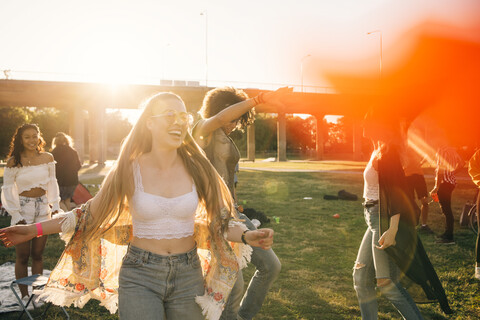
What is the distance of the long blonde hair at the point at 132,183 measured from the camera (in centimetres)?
287

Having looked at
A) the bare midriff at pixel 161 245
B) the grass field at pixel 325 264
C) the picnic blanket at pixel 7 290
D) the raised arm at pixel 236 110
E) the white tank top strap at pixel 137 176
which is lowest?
the grass field at pixel 325 264

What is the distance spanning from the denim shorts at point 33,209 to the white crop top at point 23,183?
66mm

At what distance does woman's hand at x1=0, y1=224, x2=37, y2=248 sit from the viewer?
8.58 ft

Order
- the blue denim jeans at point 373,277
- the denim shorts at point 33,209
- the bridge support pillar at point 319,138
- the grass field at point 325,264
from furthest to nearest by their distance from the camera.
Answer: the bridge support pillar at point 319,138, the denim shorts at point 33,209, the grass field at point 325,264, the blue denim jeans at point 373,277

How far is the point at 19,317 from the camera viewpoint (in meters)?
4.89

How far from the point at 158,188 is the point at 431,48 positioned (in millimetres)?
33946

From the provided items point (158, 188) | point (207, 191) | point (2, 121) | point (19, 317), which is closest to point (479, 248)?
point (207, 191)

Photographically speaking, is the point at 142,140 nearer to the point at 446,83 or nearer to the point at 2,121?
the point at 446,83

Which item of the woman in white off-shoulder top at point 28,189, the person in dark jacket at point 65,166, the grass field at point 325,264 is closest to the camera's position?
the grass field at point 325,264

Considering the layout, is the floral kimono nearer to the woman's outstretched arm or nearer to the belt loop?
the woman's outstretched arm

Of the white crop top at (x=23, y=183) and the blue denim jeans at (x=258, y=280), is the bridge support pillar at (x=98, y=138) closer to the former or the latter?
the white crop top at (x=23, y=183)

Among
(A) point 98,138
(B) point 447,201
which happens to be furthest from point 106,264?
(A) point 98,138

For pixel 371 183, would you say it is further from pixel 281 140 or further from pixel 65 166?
pixel 281 140

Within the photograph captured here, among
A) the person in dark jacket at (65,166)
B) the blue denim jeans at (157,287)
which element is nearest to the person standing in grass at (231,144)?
the blue denim jeans at (157,287)
